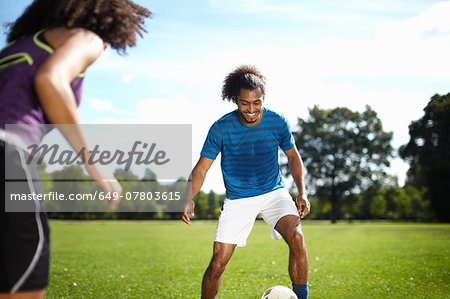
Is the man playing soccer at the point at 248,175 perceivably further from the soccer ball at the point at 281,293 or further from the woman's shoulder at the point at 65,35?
the woman's shoulder at the point at 65,35

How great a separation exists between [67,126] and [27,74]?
0.29 meters

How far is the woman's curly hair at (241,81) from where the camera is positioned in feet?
13.2

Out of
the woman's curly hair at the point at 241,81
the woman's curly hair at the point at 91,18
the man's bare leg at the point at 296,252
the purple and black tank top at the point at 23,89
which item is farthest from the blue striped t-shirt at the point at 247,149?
the purple and black tank top at the point at 23,89

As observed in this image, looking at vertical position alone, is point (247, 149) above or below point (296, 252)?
above

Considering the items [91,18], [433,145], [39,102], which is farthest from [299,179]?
[433,145]

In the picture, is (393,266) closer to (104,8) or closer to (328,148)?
(104,8)

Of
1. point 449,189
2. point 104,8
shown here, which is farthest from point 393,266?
point 449,189

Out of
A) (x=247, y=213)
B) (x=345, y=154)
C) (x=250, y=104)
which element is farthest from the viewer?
(x=345, y=154)

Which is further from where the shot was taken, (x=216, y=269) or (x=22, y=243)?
(x=216, y=269)

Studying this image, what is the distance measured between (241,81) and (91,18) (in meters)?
2.34

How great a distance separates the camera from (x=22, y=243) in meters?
1.54

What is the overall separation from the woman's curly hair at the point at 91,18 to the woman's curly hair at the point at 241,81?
6.39 ft

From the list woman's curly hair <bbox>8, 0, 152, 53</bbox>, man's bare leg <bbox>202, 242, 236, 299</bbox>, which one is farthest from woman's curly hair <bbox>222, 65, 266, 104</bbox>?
woman's curly hair <bbox>8, 0, 152, 53</bbox>

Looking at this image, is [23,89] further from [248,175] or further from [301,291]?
[301,291]
